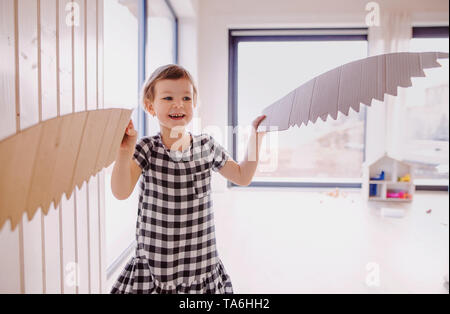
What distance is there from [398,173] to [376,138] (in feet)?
2.03

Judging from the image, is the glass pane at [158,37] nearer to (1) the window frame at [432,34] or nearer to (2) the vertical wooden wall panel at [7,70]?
(2) the vertical wooden wall panel at [7,70]

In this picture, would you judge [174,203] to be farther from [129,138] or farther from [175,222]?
[129,138]

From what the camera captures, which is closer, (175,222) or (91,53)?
(175,222)

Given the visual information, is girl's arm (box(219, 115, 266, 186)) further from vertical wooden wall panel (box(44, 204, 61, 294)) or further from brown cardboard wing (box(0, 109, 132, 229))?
vertical wooden wall panel (box(44, 204, 61, 294))

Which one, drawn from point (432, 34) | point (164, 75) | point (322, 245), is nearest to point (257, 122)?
point (164, 75)

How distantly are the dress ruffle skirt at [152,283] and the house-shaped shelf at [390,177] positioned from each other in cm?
215

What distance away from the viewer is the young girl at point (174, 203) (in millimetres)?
470

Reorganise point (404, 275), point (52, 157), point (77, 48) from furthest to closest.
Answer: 1. point (404, 275)
2. point (77, 48)
3. point (52, 157)

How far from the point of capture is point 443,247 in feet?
4.82

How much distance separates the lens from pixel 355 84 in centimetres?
27

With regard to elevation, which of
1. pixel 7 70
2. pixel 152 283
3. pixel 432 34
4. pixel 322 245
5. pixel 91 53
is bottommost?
pixel 322 245

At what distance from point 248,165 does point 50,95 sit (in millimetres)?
353

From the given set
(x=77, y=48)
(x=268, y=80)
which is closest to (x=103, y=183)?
(x=77, y=48)
